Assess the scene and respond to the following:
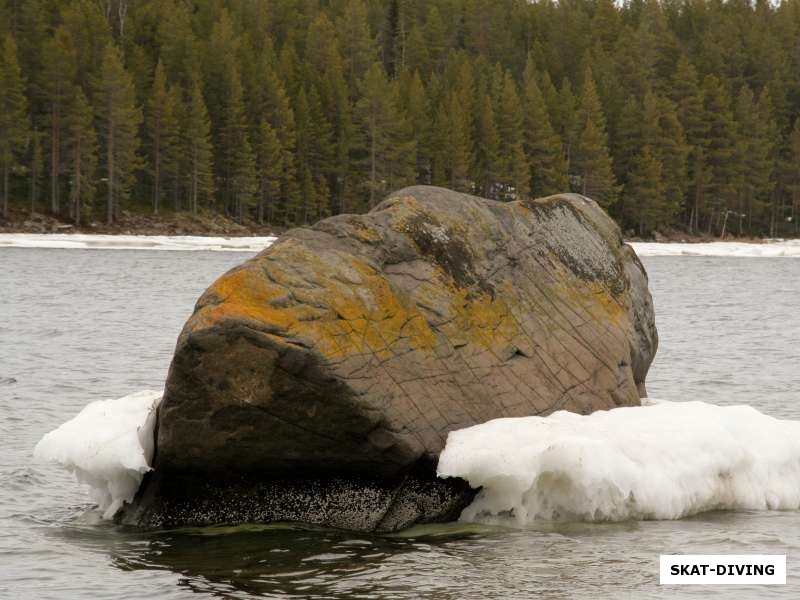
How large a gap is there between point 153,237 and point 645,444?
71745 millimetres

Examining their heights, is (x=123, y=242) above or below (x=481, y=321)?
below

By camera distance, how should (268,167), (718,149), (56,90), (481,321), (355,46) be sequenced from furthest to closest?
Answer: 1. (355,46)
2. (718,149)
3. (268,167)
4. (56,90)
5. (481,321)

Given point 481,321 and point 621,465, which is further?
point 481,321

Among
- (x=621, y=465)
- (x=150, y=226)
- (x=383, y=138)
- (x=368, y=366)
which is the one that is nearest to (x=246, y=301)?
(x=368, y=366)

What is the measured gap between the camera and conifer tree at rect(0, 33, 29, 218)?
83.8 m

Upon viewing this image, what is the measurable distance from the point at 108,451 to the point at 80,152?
252 feet

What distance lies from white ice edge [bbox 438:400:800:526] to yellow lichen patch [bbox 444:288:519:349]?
100cm

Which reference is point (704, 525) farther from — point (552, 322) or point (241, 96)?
point (241, 96)

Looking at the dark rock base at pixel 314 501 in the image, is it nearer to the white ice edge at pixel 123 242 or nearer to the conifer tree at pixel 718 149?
the white ice edge at pixel 123 242

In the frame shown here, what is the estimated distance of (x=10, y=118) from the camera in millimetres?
83938

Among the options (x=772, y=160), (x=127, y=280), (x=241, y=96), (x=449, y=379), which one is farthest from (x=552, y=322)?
(x=772, y=160)

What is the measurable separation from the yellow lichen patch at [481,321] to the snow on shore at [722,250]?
75934mm

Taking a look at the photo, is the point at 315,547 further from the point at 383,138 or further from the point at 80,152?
the point at 383,138

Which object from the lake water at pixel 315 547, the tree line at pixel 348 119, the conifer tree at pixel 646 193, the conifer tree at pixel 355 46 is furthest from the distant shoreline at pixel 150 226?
the lake water at pixel 315 547
